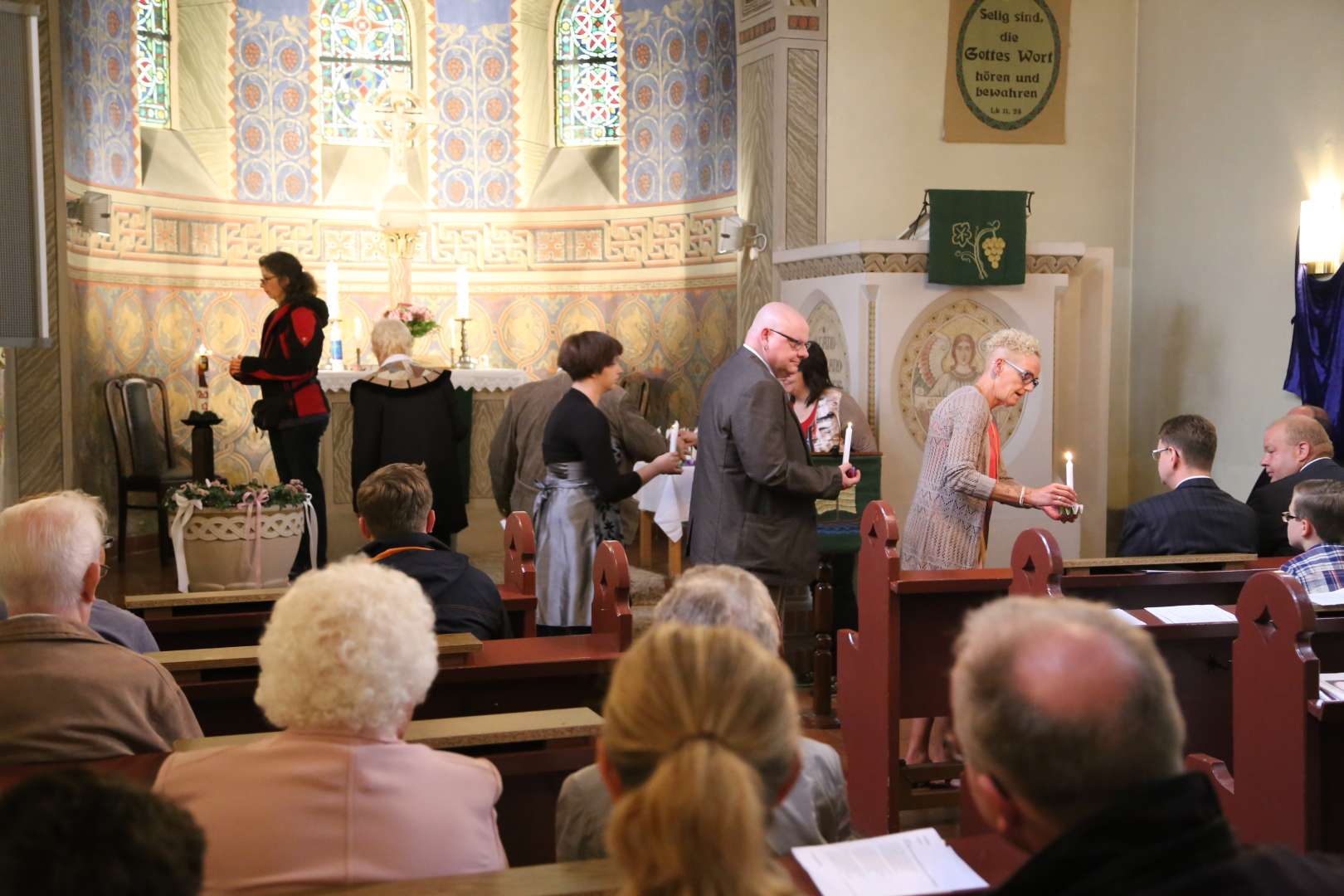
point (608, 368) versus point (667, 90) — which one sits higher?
point (667, 90)

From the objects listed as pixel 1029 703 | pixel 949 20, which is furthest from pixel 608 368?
pixel 949 20

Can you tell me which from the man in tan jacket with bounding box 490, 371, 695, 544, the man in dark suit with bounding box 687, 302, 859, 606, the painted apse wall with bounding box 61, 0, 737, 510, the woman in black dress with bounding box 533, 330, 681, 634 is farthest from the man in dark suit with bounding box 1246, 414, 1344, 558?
the painted apse wall with bounding box 61, 0, 737, 510

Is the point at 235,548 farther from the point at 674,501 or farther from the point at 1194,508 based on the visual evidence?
the point at 1194,508

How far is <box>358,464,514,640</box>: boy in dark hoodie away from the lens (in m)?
3.51

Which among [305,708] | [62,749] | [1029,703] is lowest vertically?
[62,749]

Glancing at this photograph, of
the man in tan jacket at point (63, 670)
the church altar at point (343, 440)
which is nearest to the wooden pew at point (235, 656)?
the man in tan jacket at point (63, 670)

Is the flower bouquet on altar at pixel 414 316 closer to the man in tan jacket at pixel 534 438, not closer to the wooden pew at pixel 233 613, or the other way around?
the man in tan jacket at pixel 534 438

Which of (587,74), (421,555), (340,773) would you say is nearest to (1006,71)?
(587,74)

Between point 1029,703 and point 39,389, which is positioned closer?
point 1029,703

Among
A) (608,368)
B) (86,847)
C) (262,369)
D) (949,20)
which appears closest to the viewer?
(86,847)

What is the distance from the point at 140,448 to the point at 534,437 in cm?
455

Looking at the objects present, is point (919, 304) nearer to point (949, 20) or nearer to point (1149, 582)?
point (949, 20)

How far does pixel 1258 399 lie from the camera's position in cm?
776

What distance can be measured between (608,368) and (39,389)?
14.3 feet
